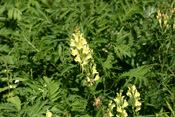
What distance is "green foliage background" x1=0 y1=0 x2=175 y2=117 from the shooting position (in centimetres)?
245

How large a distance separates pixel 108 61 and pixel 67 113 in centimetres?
83

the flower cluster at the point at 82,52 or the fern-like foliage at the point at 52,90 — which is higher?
the flower cluster at the point at 82,52

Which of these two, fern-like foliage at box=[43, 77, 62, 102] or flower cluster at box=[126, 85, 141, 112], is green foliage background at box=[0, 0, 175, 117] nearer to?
fern-like foliage at box=[43, 77, 62, 102]

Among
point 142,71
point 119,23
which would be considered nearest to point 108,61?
point 142,71

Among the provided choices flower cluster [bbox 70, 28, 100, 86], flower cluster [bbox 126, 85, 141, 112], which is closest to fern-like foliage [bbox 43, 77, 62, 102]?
flower cluster [bbox 70, 28, 100, 86]

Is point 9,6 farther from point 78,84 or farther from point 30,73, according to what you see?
point 78,84

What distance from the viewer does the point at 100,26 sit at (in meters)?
3.04

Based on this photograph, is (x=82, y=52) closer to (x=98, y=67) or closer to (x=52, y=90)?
(x=52, y=90)

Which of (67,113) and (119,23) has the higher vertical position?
(119,23)

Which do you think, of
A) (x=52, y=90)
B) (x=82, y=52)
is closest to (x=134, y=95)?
(x=82, y=52)

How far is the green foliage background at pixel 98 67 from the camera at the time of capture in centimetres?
245

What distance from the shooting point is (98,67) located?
2783 mm

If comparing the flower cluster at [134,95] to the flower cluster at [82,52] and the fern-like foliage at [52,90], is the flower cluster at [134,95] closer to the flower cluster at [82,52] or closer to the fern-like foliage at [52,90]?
the flower cluster at [82,52]

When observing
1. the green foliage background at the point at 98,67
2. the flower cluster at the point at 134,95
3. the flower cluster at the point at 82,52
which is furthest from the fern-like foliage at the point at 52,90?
the flower cluster at the point at 134,95
